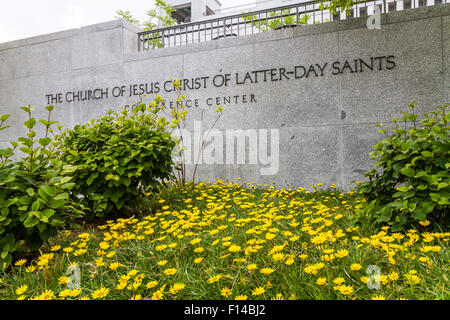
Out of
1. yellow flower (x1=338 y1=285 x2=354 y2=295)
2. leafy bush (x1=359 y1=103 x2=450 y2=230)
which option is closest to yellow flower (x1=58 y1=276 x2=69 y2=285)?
yellow flower (x1=338 y1=285 x2=354 y2=295)

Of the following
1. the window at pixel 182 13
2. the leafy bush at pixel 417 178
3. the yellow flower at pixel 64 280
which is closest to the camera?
the yellow flower at pixel 64 280

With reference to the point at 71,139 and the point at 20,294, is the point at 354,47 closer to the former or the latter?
the point at 71,139

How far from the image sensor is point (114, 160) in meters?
3.09

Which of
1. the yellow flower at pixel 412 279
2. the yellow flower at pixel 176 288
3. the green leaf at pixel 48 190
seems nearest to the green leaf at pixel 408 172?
the yellow flower at pixel 412 279

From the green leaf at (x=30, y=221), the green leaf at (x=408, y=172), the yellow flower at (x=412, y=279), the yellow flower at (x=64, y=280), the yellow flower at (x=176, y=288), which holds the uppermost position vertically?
the green leaf at (x=408, y=172)

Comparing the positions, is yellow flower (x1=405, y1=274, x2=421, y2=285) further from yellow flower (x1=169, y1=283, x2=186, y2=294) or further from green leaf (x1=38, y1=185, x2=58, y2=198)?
green leaf (x1=38, y1=185, x2=58, y2=198)

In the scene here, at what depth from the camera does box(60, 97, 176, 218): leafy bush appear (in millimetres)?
3131

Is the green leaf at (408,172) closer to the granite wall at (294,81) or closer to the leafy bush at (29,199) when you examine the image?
the leafy bush at (29,199)

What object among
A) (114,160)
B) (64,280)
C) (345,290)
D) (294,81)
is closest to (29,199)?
(64,280)

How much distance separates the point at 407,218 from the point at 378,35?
3.79 m

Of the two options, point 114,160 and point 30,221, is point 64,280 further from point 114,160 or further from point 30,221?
point 114,160

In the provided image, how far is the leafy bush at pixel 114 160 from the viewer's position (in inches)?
123

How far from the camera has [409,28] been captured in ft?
15.7

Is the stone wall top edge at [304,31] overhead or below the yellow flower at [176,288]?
overhead
